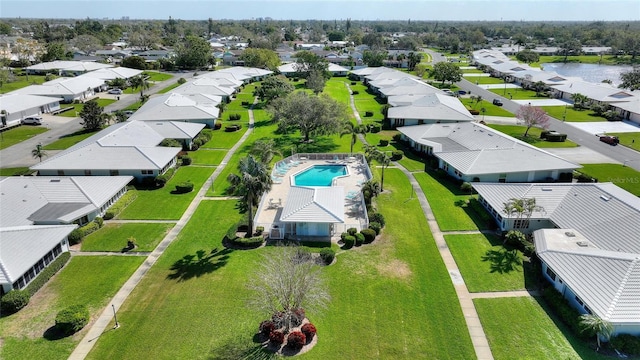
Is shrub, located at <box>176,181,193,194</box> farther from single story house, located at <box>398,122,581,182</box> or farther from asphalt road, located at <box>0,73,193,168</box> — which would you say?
single story house, located at <box>398,122,581,182</box>

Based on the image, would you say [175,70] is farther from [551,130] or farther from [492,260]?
[492,260]

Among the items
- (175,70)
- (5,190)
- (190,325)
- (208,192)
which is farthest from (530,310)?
(175,70)

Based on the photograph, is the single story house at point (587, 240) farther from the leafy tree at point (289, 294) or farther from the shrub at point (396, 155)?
the leafy tree at point (289, 294)

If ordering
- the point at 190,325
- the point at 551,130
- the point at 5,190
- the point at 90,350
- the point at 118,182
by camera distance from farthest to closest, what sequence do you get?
the point at 551,130 < the point at 118,182 < the point at 5,190 < the point at 190,325 < the point at 90,350

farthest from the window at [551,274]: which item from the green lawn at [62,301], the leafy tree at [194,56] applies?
the leafy tree at [194,56]

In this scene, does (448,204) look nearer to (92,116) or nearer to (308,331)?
(308,331)

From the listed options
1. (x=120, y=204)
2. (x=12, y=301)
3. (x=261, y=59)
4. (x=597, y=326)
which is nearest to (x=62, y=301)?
(x=12, y=301)

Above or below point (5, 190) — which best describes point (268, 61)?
above
